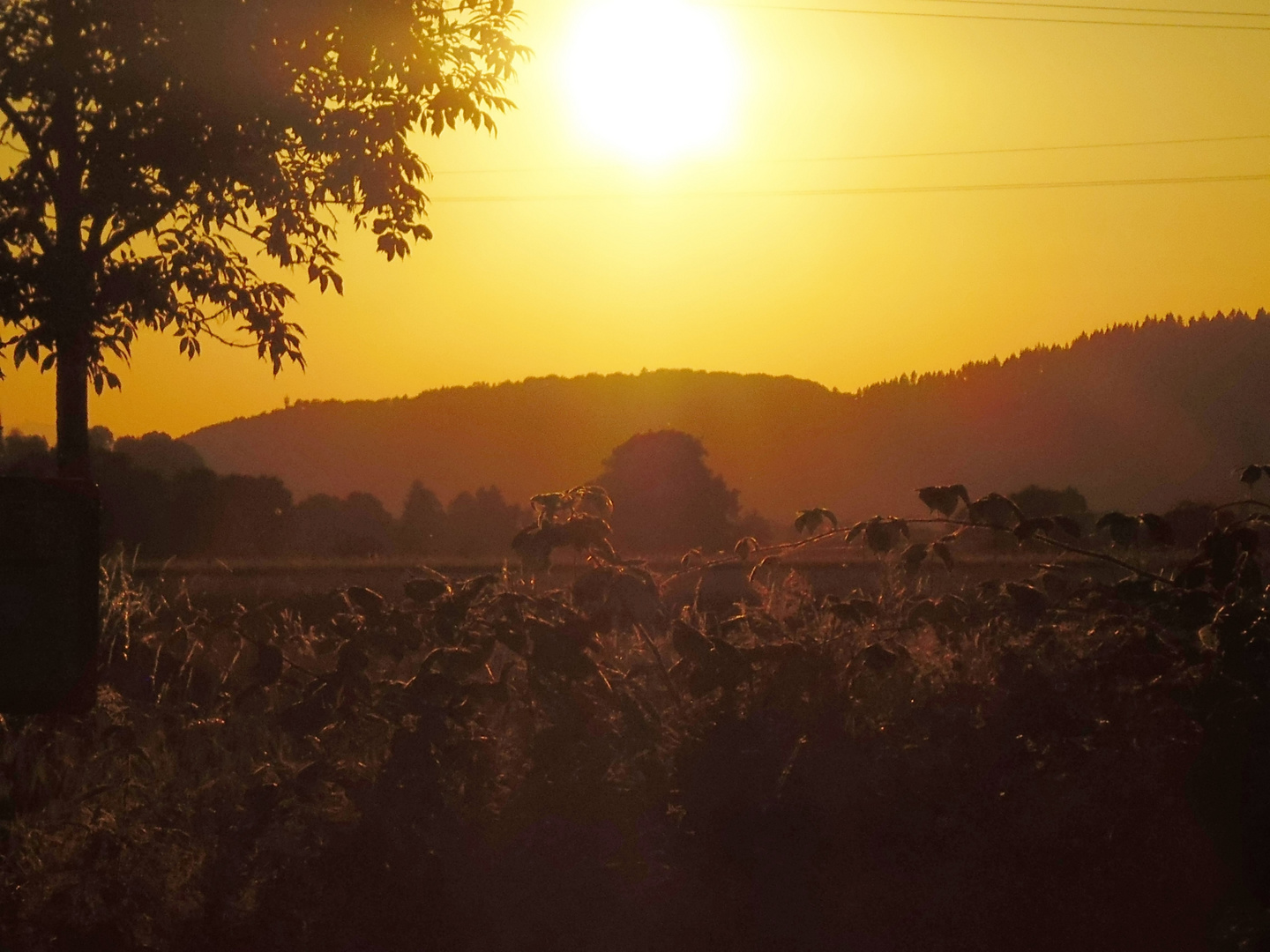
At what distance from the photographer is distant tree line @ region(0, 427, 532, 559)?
36562 millimetres

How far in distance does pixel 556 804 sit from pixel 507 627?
54 centimetres

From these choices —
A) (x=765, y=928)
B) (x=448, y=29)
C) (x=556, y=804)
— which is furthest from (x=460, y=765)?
(x=448, y=29)

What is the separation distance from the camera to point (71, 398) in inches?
279

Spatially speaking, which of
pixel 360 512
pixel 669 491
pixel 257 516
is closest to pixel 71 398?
pixel 257 516

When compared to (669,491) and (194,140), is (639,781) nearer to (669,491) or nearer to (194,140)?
(194,140)

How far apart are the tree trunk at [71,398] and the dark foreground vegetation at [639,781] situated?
3170 mm

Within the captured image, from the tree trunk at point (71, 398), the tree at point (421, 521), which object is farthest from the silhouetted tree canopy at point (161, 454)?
the tree trunk at point (71, 398)

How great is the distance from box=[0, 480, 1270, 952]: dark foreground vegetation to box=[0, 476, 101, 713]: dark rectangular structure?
4.65ft

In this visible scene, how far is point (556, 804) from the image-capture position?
3.75m

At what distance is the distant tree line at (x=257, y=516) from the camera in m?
36.6

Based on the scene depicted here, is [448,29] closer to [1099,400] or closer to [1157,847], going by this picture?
[1157,847]

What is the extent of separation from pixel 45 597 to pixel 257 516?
133 ft

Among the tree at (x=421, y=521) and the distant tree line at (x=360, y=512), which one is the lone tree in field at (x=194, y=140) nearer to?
the distant tree line at (x=360, y=512)

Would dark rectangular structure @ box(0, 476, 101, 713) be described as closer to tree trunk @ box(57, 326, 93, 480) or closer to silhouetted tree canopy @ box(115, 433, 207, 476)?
tree trunk @ box(57, 326, 93, 480)
